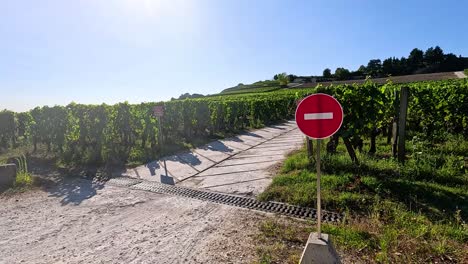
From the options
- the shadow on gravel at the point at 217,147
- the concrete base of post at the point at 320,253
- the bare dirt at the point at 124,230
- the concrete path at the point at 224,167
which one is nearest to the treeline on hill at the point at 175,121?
the concrete path at the point at 224,167

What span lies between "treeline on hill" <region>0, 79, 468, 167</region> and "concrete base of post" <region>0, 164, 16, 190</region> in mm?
→ 2282

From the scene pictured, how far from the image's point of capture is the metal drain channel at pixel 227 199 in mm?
5128

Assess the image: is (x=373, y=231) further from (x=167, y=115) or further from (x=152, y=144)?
(x=167, y=115)

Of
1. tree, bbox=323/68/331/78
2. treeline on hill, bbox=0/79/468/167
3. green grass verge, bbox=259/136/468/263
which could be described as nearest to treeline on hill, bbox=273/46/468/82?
tree, bbox=323/68/331/78

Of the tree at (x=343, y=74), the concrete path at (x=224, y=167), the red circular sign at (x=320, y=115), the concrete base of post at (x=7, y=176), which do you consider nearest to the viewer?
the red circular sign at (x=320, y=115)

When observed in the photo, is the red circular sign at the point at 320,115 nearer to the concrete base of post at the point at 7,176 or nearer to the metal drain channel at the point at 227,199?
the metal drain channel at the point at 227,199

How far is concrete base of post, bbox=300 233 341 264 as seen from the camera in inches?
123

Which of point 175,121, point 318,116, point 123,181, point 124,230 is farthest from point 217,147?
point 318,116

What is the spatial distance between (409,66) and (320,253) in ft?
361

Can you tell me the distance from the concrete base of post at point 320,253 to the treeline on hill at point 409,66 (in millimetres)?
93015

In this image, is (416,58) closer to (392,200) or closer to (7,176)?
(392,200)

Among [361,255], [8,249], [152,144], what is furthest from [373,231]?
[152,144]

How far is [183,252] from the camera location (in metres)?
4.04

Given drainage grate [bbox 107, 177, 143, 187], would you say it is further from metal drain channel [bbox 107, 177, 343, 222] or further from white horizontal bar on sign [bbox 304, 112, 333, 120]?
white horizontal bar on sign [bbox 304, 112, 333, 120]
